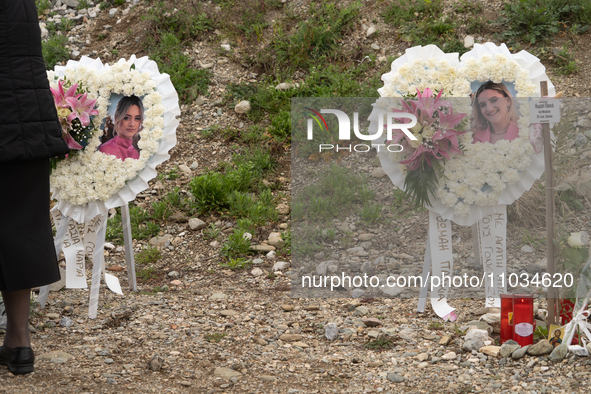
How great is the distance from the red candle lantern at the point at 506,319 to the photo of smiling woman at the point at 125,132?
2.44 metres

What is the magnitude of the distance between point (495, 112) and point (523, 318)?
1210 millimetres

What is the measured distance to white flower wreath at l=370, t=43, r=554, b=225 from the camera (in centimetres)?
332

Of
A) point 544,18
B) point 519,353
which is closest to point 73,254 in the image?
point 519,353

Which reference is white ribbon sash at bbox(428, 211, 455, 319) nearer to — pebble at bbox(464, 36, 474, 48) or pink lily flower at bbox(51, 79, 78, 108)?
pink lily flower at bbox(51, 79, 78, 108)

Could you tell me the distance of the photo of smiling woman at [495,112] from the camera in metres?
3.34

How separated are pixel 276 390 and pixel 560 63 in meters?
4.82

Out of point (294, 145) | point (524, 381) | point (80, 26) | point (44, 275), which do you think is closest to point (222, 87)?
point (294, 145)

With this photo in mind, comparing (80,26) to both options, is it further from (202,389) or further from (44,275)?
(202,389)

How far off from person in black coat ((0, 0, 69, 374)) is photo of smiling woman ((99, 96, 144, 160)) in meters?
0.86

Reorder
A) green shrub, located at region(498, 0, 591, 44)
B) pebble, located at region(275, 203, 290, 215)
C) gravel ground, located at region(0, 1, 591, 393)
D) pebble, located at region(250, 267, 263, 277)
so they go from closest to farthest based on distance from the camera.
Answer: gravel ground, located at region(0, 1, 591, 393) → pebble, located at region(250, 267, 263, 277) → pebble, located at region(275, 203, 290, 215) → green shrub, located at region(498, 0, 591, 44)

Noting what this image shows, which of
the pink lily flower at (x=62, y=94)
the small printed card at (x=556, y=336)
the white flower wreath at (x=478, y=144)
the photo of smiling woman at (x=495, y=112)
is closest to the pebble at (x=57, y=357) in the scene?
the pink lily flower at (x=62, y=94)

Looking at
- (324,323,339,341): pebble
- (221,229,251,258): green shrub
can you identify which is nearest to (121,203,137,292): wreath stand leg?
(221,229,251,258): green shrub

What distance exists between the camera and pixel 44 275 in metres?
2.82

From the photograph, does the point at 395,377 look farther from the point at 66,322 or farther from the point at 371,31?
the point at 371,31
